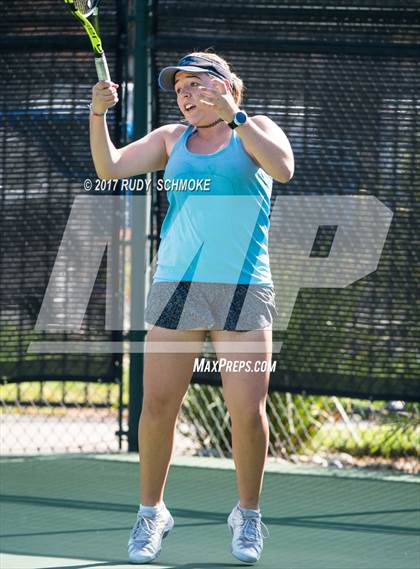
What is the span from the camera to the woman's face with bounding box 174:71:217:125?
417 centimetres

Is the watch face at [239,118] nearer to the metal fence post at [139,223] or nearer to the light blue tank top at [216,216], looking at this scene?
the light blue tank top at [216,216]

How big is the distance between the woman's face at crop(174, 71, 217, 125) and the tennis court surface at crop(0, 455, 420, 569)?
162 centimetres

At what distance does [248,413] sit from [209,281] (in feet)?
1.60

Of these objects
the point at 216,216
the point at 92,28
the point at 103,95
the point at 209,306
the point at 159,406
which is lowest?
the point at 159,406

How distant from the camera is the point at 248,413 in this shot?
4.23 meters

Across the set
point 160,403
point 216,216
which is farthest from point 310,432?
point 216,216

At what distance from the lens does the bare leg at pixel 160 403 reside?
167 inches

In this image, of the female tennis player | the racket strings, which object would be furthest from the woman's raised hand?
the racket strings

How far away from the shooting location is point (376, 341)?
592 cm

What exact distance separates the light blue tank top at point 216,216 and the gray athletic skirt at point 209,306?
0.10ft

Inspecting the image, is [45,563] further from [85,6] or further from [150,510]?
[85,6]

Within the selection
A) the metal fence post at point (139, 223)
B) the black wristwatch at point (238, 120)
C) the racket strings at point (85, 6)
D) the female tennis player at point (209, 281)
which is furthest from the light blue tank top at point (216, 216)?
the metal fence post at point (139, 223)

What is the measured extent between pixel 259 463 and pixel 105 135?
51.2 inches

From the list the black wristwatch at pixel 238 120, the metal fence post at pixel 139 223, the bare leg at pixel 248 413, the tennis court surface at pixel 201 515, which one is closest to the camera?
the black wristwatch at pixel 238 120
